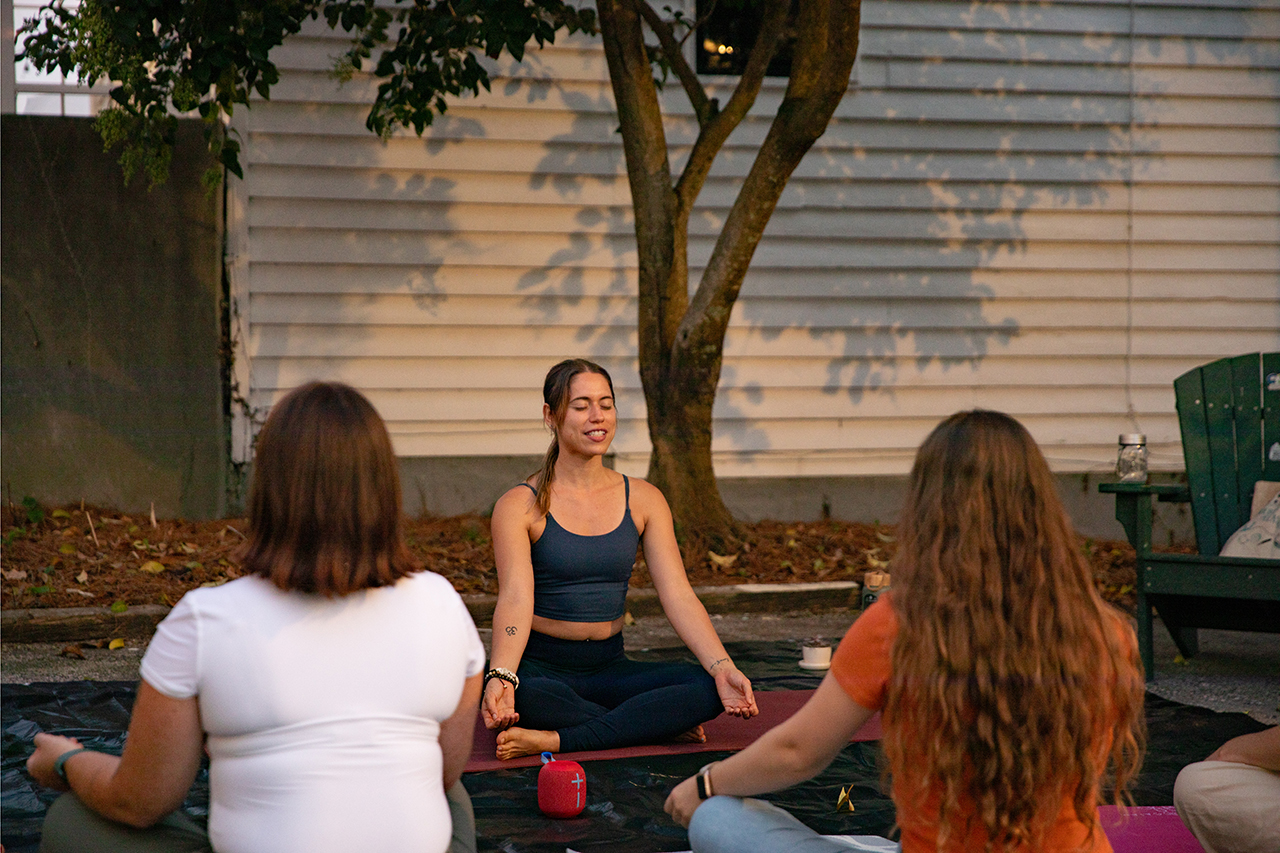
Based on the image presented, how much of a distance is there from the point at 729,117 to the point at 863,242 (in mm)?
1786

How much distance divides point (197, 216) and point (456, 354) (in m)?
1.79

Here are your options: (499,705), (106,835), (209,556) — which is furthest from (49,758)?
(209,556)

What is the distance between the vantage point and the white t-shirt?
1.73 metres

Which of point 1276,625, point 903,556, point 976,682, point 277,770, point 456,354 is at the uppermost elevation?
point 456,354

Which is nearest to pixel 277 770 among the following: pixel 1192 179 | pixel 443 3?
pixel 443 3

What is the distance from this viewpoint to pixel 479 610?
237 inches

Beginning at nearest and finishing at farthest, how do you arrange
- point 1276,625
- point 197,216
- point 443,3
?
1. point 1276,625
2. point 443,3
3. point 197,216

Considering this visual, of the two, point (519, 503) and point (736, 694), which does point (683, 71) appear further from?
point (736, 694)

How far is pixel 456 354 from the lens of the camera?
7.83m

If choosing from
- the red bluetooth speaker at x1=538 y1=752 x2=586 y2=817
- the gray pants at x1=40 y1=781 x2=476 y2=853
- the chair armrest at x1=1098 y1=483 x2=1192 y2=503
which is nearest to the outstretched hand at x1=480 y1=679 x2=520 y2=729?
the red bluetooth speaker at x1=538 y1=752 x2=586 y2=817

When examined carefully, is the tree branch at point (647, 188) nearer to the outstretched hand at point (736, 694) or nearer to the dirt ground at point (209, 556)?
the dirt ground at point (209, 556)

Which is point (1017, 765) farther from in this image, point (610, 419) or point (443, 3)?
point (443, 3)

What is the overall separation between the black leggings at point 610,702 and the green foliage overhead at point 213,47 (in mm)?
2790

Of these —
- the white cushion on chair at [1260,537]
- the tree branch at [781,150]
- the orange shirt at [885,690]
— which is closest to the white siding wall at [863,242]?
the tree branch at [781,150]
